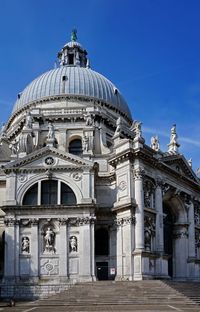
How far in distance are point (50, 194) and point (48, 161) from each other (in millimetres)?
2845

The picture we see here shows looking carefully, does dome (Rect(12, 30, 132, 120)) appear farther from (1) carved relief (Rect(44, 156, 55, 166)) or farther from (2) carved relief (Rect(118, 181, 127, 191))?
(2) carved relief (Rect(118, 181, 127, 191))

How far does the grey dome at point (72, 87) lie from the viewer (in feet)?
180

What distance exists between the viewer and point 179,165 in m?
48.2

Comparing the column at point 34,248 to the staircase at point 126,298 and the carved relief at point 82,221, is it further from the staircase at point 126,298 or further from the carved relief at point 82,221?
the staircase at point 126,298

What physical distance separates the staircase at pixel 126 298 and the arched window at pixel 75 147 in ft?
59.1

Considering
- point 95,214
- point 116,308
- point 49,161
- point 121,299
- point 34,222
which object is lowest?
point 116,308

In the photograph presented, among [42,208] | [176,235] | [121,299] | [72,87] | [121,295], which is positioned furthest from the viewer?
[72,87]

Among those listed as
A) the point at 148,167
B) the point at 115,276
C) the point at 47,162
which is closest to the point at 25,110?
the point at 47,162

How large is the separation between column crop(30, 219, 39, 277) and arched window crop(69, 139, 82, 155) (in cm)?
1263

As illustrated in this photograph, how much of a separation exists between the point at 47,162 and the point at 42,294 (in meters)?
10.9

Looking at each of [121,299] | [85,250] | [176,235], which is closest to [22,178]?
[85,250]

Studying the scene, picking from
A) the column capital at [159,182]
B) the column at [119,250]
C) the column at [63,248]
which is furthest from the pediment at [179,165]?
the column at [63,248]

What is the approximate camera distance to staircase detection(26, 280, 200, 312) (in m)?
28.7

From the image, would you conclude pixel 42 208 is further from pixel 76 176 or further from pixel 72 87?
pixel 72 87
